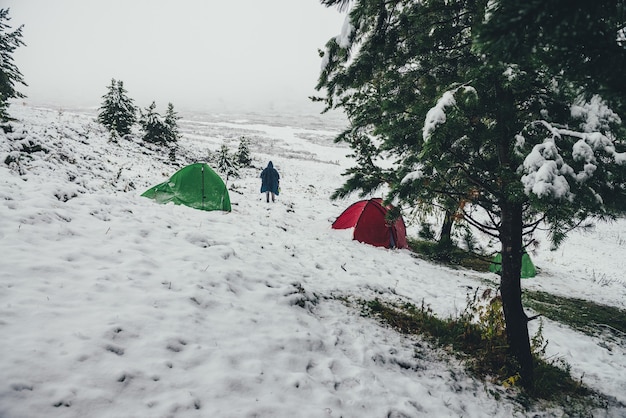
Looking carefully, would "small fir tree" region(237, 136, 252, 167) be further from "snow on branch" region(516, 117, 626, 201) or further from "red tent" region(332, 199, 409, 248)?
"snow on branch" region(516, 117, 626, 201)

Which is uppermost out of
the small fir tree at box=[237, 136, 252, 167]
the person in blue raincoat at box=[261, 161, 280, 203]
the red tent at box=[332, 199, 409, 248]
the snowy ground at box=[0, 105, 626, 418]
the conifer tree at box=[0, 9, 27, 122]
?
the conifer tree at box=[0, 9, 27, 122]

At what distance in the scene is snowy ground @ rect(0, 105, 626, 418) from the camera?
8.58ft

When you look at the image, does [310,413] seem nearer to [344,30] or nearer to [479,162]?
[479,162]

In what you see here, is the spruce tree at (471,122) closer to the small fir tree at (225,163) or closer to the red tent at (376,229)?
the red tent at (376,229)

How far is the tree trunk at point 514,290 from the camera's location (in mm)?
4105

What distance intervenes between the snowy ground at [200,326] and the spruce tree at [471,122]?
5.16 ft

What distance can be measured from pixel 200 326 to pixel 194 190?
739 centimetres

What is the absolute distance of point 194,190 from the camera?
33.7 ft

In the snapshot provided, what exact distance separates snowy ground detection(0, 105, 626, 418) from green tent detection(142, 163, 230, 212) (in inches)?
67.4

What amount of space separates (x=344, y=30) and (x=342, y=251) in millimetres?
6044

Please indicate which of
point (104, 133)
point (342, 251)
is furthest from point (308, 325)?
point (104, 133)

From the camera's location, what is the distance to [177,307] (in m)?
3.84

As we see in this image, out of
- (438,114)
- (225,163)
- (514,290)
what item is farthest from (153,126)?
(514,290)

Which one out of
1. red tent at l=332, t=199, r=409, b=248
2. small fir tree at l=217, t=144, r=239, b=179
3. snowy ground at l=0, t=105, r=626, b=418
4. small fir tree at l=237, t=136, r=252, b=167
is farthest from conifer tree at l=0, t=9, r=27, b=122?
red tent at l=332, t=199, r=409, b=248
